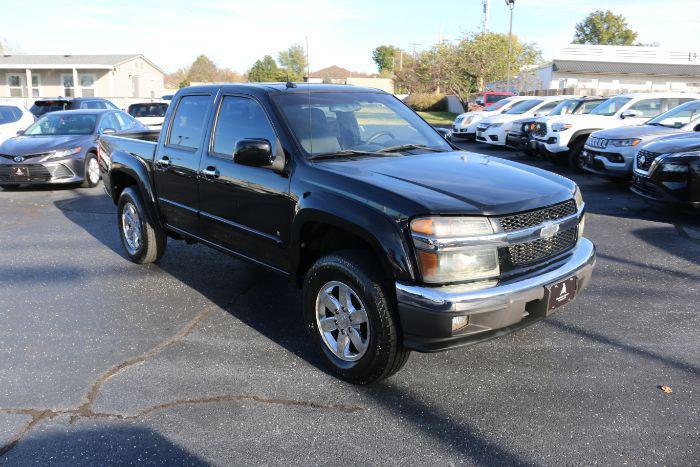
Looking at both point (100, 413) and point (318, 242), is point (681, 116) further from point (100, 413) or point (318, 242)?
point (100, 413)

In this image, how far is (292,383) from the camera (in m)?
3.76

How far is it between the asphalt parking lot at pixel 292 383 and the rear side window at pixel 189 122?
55.3 inches

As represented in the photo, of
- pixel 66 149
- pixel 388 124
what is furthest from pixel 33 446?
pixel 66 149

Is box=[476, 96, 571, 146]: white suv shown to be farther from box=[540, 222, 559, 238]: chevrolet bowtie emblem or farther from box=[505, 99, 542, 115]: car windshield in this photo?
box=[540, 222, 559, 238]: chevrolet bowtie emblem

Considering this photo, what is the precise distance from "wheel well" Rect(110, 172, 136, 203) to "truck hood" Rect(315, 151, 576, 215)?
10.9ft

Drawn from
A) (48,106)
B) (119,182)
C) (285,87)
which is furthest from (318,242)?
(48,106)

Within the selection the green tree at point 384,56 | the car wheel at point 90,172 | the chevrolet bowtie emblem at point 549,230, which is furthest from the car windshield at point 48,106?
the green tree at point 384,56

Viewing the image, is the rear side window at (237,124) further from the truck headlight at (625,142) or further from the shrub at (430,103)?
the shrub at (430,103)

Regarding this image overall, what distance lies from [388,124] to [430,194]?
61.9 inches

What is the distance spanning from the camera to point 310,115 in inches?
172

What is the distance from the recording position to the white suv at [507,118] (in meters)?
17.4

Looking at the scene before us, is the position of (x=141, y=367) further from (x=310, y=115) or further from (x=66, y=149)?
(x=66, y=149)

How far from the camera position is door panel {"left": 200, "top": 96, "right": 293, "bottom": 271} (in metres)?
4.20

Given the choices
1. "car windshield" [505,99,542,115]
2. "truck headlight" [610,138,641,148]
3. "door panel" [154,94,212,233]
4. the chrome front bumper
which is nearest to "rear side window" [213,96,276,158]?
"door panel" [154,94,212,233]
